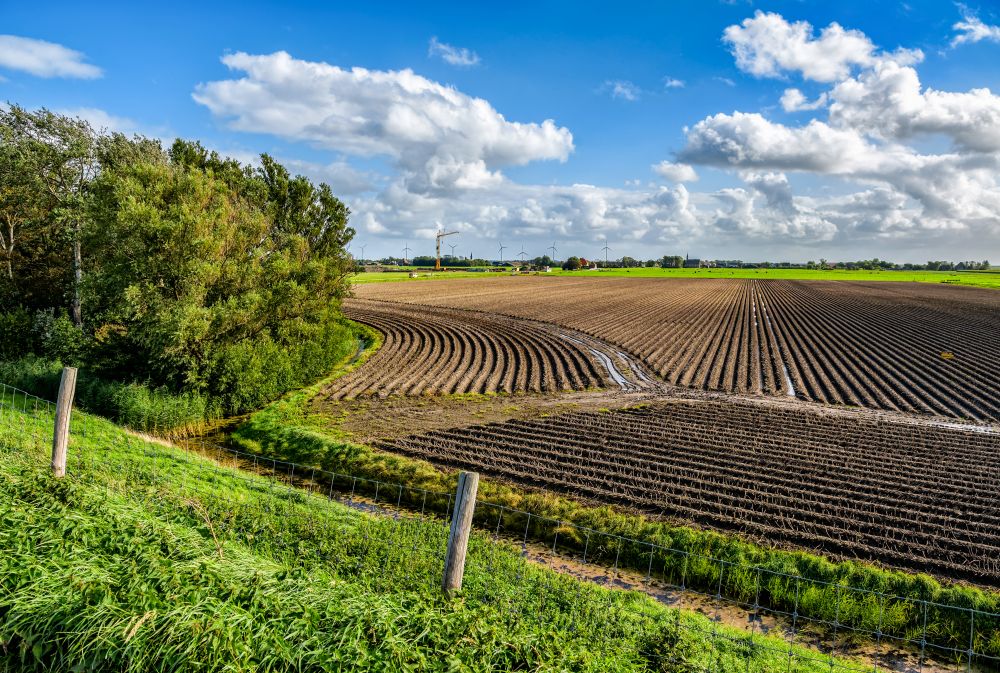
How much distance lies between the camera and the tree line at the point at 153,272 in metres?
20.0

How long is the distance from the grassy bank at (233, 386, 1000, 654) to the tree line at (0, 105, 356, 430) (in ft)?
30.2

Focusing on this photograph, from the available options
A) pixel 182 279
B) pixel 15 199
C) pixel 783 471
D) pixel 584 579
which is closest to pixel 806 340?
pixel 783 471

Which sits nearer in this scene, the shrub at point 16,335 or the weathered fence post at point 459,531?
the weathered fence post at point 459,531

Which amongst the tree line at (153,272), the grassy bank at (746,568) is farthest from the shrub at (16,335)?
the grassy bank at (746,568)

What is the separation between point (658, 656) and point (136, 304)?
20.7 metres

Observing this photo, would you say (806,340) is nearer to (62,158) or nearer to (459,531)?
(459,531)

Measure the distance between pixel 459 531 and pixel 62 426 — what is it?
6.50 metres

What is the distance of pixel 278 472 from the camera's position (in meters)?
16.7

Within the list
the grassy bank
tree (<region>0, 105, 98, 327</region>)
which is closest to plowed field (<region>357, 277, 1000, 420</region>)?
the grassy bank

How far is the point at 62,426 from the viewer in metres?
7.70

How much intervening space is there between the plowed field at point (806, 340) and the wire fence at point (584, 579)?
1646cm

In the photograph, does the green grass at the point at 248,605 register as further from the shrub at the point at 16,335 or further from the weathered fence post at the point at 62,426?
the shrub at the point at 16,335

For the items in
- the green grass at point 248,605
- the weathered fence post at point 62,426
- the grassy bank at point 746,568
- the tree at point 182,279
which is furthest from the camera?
the tree at point 182,279

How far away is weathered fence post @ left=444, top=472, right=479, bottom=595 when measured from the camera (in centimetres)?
523
